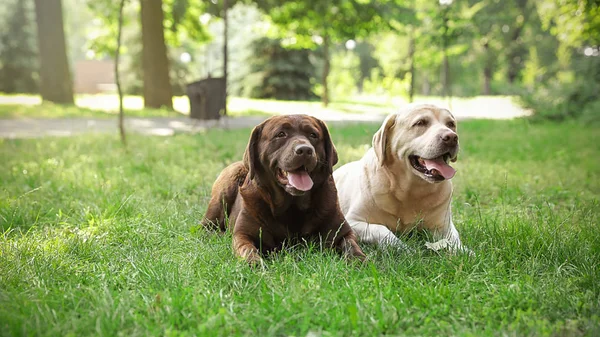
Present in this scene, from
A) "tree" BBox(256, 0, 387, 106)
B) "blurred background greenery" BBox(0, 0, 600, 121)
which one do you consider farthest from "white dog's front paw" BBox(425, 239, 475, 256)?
"tree" BBox(256, 0, 387, 106)

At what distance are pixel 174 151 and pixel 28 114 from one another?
9702 mm

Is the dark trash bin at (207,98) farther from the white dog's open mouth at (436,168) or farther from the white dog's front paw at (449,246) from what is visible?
the white dog's front paw at (449,246)

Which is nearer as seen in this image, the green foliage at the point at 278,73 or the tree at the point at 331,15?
the tree at the point at 331,15

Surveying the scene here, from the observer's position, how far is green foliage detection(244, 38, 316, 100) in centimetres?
3266

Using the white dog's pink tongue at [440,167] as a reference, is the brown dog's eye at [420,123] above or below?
above

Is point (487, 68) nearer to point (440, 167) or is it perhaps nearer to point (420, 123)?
point (420, 123)

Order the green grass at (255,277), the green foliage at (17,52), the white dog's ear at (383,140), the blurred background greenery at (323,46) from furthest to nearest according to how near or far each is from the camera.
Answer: the green foliage at (17,52) < the blurred background greenery at (323,46) < the white dog's ear at (383,140) < the green grass at (255,277)

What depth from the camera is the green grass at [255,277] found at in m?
2.59

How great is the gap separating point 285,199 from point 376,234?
0.82 metres

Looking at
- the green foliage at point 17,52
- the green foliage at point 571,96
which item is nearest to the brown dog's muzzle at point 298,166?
the green foliage at point 571,96

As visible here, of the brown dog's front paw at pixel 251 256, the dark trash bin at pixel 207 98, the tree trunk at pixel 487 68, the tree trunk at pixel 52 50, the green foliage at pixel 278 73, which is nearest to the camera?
the brown dog's front paw at pixel 251 256

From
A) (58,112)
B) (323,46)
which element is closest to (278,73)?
(323,46)

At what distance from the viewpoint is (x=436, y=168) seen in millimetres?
3951

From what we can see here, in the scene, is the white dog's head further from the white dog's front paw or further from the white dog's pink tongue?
the white dog's front paw
